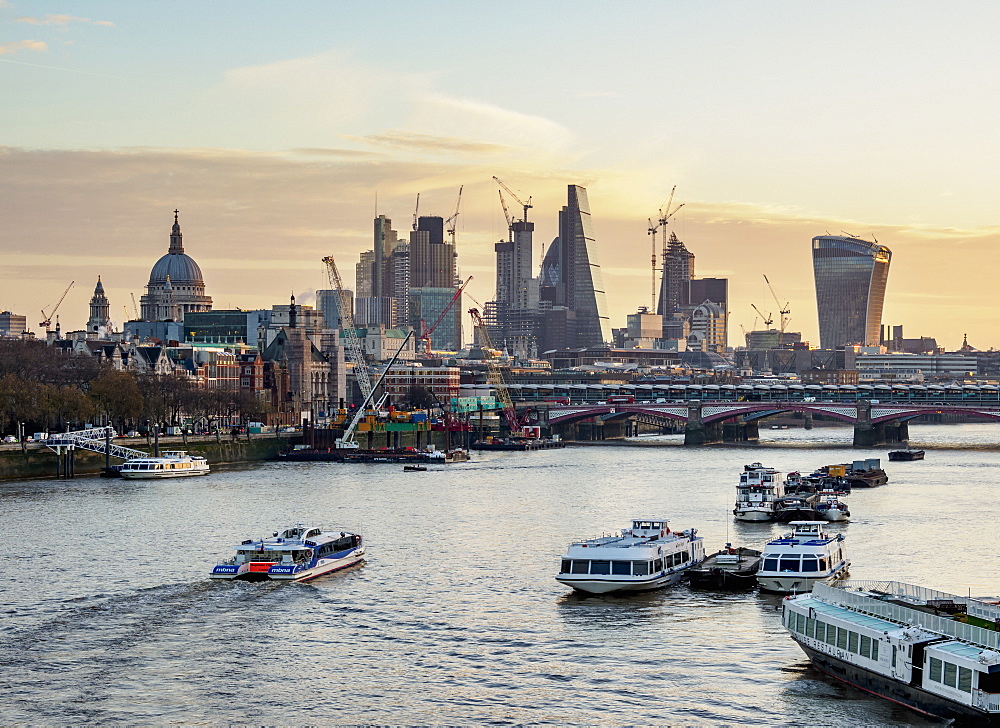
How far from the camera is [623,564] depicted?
54.0 metres

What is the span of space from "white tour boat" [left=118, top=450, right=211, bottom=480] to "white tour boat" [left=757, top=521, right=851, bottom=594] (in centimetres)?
5816

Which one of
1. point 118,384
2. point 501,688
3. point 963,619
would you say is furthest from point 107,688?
point 118,384

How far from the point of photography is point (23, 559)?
201ft

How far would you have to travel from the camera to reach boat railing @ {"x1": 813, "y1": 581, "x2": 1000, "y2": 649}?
37.6 m

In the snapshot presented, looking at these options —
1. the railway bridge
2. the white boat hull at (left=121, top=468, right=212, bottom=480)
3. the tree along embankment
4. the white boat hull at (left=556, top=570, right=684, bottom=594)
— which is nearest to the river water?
the white boat hull at (left=556, top=570, right=684, bottom=594)

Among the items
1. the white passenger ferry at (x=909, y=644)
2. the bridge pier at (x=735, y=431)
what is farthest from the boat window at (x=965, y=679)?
the bridge pier at (x=735, y=431)

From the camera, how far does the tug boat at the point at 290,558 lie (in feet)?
185

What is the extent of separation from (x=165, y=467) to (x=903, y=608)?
73.2 meters

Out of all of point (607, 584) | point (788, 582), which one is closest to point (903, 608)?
point (788, 582)

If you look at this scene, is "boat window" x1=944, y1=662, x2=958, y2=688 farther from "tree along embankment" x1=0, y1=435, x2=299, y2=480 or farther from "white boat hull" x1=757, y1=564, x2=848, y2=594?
"tree along embankment" x1=0, y1=435, x2=299, y2=480

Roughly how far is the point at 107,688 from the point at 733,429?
149 metres

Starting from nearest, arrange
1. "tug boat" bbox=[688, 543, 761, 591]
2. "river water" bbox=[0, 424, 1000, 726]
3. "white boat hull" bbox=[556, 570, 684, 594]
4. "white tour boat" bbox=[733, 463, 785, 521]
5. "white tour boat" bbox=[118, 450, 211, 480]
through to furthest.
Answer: "river water" bbox=[0, 424, 1000, 726] → "white boat hull" bbox=[556, 570, 684, 594] → "tug boat" bbox=[688, 543, 761, 591] → "white tour boat" bbox=[733, 463, 785, 521] → "white tour boat" bbox=[118, 450, 211, 480]

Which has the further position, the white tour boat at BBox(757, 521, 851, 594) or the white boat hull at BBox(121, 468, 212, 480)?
the white boat hull at BBox(121, 468, 212, 480)

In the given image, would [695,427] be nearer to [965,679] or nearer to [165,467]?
[165,467]
